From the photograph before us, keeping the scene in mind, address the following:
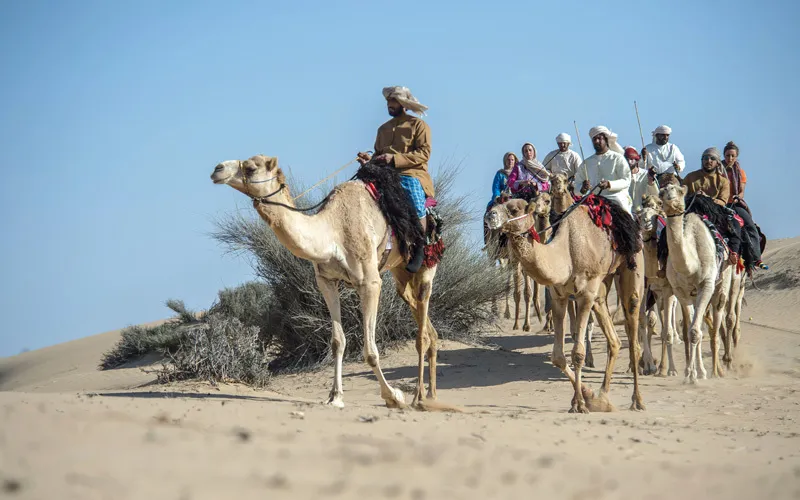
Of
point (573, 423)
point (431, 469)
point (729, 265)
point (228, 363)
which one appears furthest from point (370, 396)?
point (431, 469)

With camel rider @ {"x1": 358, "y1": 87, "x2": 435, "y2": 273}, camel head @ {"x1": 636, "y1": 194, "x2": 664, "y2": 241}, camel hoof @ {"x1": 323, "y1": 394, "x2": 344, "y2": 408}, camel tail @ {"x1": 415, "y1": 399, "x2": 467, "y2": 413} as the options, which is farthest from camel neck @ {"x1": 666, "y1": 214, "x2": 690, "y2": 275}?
camel hoof @ {"x1": 323, "y1": 394, "x2": 344, "y2": 408}

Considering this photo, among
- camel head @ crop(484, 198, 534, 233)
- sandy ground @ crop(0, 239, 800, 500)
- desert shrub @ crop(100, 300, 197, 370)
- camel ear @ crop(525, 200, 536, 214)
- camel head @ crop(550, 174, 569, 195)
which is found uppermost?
camel head @ crop(550, 174, 569, 195)

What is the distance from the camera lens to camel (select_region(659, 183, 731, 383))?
38.2 ft

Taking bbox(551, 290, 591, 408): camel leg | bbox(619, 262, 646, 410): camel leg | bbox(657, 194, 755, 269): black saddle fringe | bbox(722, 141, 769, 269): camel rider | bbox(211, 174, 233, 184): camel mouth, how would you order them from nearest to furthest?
bbox(211, 174, 233, 184): camel mouth → bbox(551, 290, 591, 408): camel leg → bbox(619, 262, 646, 410): camel leg → bbox(657, 194, 755, 269): black saddle fringe → bbox(722, 141, 769, 269): camel rider

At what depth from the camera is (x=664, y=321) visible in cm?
1293

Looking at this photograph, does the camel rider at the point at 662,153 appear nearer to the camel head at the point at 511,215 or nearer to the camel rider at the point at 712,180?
the camel rider at the point at 712,180

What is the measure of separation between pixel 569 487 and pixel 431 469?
78 centimetres

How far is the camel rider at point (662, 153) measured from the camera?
15.0m

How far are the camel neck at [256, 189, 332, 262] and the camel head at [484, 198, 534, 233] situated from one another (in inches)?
58.5

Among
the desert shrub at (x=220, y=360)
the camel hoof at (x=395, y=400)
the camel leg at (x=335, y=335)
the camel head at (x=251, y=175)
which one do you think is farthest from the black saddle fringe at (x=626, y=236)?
the desert shrub at (x=220, y=360)

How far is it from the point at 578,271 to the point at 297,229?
2.93 metres

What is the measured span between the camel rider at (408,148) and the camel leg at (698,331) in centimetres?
404

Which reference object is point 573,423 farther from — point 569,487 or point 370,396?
point 370,396

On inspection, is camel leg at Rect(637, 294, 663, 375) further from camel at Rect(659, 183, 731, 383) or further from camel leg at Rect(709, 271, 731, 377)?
camel leg at Rect(709, 271, 731, 377)
